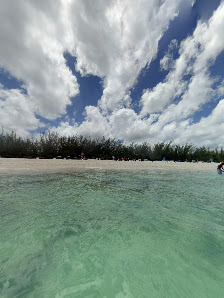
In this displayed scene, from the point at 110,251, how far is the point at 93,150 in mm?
27513

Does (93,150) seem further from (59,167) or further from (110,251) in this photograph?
(110,251)

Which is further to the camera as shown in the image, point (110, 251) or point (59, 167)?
point (59, 167)

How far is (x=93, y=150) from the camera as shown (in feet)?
95.0

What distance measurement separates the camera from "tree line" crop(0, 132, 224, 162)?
26.1 metres

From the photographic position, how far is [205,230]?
92.5 inches

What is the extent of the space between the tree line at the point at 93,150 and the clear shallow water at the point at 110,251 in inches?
980

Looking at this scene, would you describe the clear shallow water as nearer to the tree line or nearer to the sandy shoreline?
the sandy shoreline

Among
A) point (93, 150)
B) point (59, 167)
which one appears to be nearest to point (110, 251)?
point (59, 167)

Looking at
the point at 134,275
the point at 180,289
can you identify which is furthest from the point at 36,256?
the point at 180,289

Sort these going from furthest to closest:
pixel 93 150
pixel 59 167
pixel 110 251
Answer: pixel 93 150 → pixel 59 167 → pixel 110 251

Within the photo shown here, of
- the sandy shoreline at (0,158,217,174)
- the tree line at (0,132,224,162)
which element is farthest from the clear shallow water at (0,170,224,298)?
the tree line at (0,132,224,162)

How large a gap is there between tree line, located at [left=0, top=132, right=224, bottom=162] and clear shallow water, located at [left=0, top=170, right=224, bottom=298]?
2489 centimetres

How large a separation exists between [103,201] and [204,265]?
2.61 metres

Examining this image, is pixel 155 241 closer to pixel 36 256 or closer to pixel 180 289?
pixel 180 289
